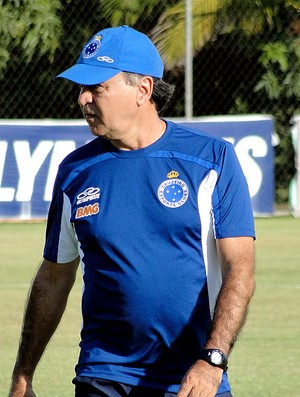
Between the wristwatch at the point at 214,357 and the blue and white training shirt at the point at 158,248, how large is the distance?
24 centimetres

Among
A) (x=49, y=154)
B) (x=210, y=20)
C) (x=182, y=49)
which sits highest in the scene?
(x=210, y=20)

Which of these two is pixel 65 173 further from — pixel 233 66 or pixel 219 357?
pixel 233 66

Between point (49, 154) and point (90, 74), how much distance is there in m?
12.1

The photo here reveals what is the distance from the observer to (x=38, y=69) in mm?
18344

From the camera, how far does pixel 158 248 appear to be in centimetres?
382

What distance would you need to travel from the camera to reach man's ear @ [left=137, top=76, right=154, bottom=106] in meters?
3.93

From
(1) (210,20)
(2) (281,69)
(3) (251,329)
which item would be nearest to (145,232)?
(3) (251,329)

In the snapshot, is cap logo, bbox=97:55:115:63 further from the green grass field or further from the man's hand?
the green grass field

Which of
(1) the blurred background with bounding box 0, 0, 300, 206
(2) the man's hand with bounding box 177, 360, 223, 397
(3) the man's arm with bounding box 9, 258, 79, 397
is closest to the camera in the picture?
(2) the man's hand with bounding box 177, 360, 223, 397

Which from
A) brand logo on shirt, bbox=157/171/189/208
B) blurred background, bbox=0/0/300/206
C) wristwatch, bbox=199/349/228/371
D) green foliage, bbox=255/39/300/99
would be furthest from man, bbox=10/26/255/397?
green foliage, bbox=255/39/300/99

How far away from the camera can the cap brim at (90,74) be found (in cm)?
384

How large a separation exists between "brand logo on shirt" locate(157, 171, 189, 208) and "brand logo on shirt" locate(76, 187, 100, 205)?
8.6 inches

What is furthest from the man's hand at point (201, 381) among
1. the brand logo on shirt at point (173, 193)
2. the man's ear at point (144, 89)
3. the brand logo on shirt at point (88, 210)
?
the man's ear at point (144, 89)

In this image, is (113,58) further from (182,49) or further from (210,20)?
(210,20)
